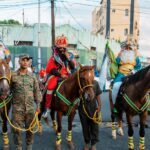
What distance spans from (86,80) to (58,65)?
68.2 inches

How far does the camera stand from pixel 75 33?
41.5 metres

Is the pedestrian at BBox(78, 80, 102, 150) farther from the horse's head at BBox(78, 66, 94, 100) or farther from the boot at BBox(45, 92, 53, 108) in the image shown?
the boot at BBox(45, 92, 53, 108)

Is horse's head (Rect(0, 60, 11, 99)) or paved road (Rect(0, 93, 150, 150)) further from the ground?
horse's head (Rect(0, 60, 11, 99))

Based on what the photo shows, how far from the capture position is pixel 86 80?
25.7 ft

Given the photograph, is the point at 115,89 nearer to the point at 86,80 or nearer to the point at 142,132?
the point at 142,132

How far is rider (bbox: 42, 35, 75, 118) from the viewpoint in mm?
9234

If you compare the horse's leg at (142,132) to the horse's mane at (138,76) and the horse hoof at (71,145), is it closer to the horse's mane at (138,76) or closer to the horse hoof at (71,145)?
the horse's mane at (138,76)

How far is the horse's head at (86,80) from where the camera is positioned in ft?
25.0

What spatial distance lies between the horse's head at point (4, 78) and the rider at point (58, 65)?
1.83m

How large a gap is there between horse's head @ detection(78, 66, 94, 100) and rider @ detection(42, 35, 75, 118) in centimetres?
125

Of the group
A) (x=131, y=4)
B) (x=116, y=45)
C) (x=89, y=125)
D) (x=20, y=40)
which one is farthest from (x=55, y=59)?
(x=131, y=4)

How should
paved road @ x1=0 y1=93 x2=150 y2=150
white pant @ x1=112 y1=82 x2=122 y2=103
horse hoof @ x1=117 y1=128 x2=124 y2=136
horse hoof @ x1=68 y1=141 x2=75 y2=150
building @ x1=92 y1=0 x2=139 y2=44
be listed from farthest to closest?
building @ x1=92 y1=0 x2=139 y2=44
horse hoof @ x1=117 y1=128 x2=124 y2=136
white pant @ x1=112 y1=82 x2=122 y2=103
paved road @ x1=0 y1=93 x2=150 y2=150
horse hoof @ x1=68 y1=141 x2=75 y2=150

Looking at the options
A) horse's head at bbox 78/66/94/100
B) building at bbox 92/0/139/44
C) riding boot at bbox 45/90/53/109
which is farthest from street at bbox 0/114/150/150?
building at bbox 92/0/139/44

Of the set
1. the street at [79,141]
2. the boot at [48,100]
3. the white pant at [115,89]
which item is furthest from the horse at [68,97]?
the white pant at [115,89]
